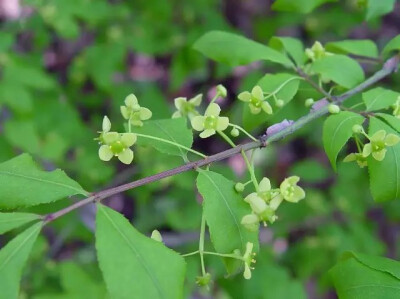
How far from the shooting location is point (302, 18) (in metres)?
3.47

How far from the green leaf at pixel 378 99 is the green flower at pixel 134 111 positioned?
0.54 meters

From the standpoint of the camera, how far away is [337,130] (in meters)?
1.45

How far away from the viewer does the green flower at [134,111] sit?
4.97 ft

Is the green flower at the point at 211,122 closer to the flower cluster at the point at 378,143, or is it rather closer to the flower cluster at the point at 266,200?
the flower cluster at the point at 266,200

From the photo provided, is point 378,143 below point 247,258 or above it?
above

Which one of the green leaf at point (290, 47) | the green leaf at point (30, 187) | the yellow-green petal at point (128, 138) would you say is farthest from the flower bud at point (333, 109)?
the green leaf at point (30, 187)

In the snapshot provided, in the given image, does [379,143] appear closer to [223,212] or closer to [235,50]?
[223,212]

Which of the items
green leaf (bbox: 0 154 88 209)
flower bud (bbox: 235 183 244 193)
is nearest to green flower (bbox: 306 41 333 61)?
flower bud (bbox: 235 183 244 193)

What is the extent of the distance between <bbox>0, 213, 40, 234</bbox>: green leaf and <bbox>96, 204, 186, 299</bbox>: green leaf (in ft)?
0.53

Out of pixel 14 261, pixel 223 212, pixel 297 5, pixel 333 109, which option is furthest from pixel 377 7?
pixel 14 261

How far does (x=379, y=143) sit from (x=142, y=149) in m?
1.85

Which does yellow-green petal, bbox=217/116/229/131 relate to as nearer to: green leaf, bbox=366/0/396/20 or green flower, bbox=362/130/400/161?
green flower, bbox=362/130/400/161

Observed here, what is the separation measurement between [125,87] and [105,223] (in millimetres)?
2401

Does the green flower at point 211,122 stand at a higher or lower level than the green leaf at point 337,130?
higher
